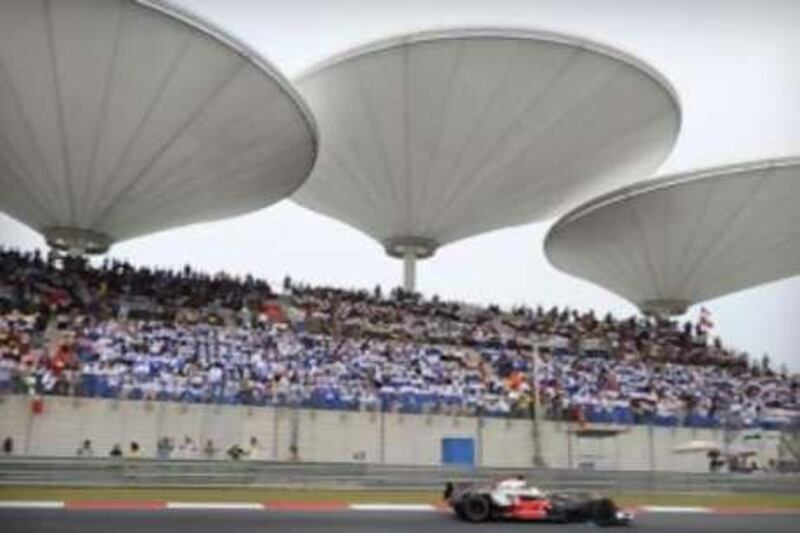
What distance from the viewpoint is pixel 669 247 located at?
5253 cm

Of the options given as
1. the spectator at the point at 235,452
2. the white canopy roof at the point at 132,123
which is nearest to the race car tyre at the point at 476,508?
the spectator at the point at 235,452

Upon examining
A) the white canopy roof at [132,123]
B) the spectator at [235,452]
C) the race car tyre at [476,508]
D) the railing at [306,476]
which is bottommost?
the race car tyre at [476,508]

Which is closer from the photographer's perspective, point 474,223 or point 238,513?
point 238,513

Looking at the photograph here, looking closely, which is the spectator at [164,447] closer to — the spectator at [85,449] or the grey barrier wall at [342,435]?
the grey barrier wall at [342,435]

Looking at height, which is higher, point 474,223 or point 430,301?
point 474,223

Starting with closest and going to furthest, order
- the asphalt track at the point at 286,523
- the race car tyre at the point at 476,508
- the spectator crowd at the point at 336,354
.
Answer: the asphalt track at the point at 286,523, the race car tyre at the point at 476,508, the spectator crowd at the point at 336,354

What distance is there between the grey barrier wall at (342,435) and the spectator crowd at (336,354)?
387 mm

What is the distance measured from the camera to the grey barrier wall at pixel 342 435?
2714 centimetres

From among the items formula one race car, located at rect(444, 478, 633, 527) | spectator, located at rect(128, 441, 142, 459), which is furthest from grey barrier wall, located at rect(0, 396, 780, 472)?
formula one race car, located at rect(444, 478, 633, 527)

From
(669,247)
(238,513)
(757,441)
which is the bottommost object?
(238,513)

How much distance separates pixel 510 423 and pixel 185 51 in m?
15.2

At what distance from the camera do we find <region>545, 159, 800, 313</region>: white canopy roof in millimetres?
47562

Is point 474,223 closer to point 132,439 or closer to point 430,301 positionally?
point 430,301

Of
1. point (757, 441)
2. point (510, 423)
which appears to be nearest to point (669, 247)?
point (757, 441)
